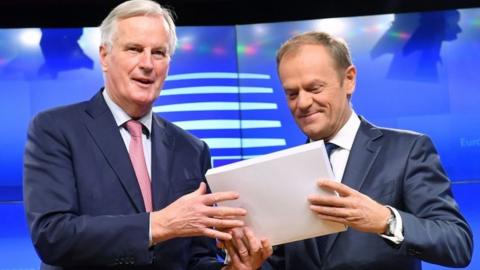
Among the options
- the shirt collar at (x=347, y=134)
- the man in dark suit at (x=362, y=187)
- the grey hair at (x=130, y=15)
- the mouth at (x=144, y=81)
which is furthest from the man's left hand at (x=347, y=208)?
the grey hair at (x=130, y=15)

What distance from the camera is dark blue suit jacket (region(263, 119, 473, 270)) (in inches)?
79.7

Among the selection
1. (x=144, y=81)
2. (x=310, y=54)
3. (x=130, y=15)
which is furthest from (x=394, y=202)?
(x=130, y=15)

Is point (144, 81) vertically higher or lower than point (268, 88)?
higher

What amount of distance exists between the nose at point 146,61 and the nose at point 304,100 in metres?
0.53

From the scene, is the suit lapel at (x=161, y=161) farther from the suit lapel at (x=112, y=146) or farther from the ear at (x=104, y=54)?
the ear at (x=104, y=54)

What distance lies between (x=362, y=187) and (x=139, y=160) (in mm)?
766

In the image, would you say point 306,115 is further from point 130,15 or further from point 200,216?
point 130,15

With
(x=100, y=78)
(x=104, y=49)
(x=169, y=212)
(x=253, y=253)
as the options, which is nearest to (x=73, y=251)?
(x=169, y=212)

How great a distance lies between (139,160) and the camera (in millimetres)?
2285

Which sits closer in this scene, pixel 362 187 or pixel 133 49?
pixel 362 187

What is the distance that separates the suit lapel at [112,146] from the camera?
219 cm

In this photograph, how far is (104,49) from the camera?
2396mm

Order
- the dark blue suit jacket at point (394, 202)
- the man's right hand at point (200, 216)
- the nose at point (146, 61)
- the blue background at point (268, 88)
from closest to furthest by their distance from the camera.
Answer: the man's right hand at point (200, 216) < the dark blue suit jacket at point (394, 202) < the nose at point (146, 61) < the blue background at point (268, 88)

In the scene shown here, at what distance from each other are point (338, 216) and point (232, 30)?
9.41 feet
